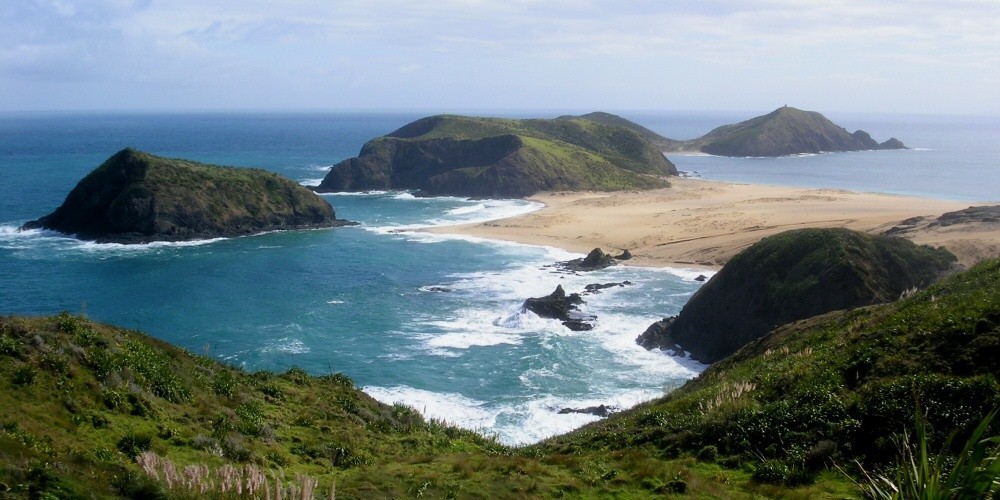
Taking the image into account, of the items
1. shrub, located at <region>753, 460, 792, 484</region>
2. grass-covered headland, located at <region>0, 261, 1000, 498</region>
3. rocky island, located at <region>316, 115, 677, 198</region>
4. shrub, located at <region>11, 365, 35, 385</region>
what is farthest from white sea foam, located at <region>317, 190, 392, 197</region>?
shrub, located at <region>753, 460, 792, 484</region>

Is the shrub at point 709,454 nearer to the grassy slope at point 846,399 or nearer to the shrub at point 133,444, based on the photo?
the grassy slope at point 846,399

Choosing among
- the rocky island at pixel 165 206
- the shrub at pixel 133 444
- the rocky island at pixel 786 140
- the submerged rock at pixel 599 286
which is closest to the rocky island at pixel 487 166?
the rocky island at pixel 165 206

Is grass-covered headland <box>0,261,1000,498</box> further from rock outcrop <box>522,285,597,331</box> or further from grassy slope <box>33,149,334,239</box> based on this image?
grassy slope <box>33,149,334,239</box>

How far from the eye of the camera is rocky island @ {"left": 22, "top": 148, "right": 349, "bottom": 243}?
233ft

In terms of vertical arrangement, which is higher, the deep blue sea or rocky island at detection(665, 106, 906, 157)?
rocky island at detection(665, 106, 906, 157)

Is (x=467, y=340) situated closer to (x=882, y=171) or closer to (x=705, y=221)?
(x=705, y=221)

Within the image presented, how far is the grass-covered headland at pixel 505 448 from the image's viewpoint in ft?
36.3

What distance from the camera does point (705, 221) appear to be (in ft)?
254

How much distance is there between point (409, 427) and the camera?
65.9 ft

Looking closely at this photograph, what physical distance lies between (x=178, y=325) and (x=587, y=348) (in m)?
24.9

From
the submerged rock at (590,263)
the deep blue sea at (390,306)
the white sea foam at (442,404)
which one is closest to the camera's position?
the white sea foam at (442,404)

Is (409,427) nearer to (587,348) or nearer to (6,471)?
(6,471)

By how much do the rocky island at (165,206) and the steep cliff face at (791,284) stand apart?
51.9 m

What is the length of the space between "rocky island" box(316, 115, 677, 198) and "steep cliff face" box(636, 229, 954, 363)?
68956 millimetres
